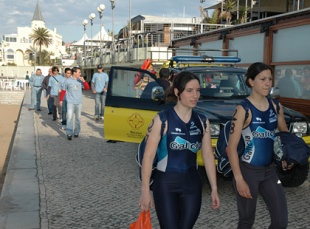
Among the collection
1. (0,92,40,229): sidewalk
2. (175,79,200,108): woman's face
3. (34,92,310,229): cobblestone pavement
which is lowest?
(34,92,310,229): cobblestone pavement

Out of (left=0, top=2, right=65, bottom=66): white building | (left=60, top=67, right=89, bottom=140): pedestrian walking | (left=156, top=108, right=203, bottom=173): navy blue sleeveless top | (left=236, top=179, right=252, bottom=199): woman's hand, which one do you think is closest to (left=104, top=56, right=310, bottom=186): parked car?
(left=236, top=179, right=252, bottom=199): woman's hand

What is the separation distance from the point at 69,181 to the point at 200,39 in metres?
10.5

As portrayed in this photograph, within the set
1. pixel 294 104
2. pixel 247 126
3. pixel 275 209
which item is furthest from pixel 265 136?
pixel 294 104

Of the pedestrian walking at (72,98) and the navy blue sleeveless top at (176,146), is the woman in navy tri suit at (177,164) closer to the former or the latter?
the navy blue sleeveless top at (176,146)

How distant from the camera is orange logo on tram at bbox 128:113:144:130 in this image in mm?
6121

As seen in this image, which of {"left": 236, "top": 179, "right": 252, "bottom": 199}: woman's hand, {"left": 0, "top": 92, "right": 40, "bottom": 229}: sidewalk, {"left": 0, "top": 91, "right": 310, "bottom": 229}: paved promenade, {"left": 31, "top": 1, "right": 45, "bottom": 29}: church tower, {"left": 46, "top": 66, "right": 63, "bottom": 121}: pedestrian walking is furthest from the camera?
{"left": 31, "top": 1, "right": 45, "bottom": 29}: church tower

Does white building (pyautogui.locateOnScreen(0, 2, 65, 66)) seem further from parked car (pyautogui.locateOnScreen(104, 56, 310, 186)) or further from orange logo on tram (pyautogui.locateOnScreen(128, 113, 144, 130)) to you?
orange logo on tram (pyautogui.locateOnScreen(128, 113, 144, 130))

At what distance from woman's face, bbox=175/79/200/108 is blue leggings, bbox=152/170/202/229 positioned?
1.65 ft

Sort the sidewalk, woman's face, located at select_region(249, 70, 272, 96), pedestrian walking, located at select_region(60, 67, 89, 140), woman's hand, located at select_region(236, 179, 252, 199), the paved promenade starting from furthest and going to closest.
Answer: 1. pedestrian walking, located at select_region(60, 67, 89, 140)
2. the paved promenade
3. the sidewalk
4. woman's face, located at select_region(249, 70, 272, 96)
5. woman's hand, located at select_region(236, 179, 252, 199)

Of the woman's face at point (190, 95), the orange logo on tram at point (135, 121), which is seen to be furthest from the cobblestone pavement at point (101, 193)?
the woman's face at point (190, 95)

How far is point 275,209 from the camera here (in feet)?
10.3

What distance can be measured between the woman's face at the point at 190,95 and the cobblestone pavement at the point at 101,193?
76.5 inches

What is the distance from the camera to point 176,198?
292 cm

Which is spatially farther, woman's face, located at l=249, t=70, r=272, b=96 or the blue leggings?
woman's face, located at l=249, t=70, r=272, b=96
